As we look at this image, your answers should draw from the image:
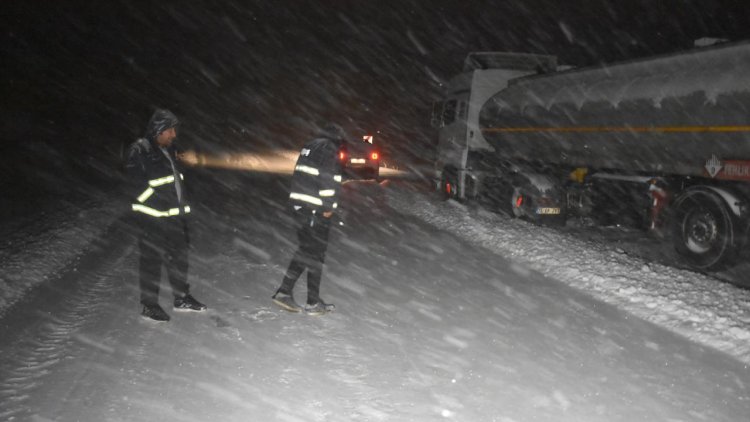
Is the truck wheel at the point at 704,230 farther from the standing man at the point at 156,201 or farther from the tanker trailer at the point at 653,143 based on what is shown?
the standing man at the point at 156,201

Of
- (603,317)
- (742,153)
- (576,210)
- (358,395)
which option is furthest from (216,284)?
(576,210)

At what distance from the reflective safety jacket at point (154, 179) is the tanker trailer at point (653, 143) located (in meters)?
6.96

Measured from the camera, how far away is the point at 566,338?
6141 mm

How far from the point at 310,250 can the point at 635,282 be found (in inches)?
174

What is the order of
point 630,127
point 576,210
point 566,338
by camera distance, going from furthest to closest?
point 576,210, point 630,127, point 566,338

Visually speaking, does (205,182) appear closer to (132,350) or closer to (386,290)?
(386,290)

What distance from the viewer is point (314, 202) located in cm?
631

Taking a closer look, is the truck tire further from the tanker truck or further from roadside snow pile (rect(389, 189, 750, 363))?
roadside snow pile (rect(389, 189, 750, 363))

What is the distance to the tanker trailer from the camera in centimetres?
905

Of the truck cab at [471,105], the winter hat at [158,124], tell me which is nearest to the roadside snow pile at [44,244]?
the winter hat at [158,124]

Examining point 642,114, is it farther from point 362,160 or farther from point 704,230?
point 362,160

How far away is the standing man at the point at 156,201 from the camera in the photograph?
5898 millimetres

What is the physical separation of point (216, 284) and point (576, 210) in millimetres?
8831

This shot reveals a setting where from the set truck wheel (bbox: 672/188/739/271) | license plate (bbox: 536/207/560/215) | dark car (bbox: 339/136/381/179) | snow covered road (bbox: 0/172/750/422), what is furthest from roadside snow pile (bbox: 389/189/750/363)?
dark car (bbox: 339/136/381/179)
